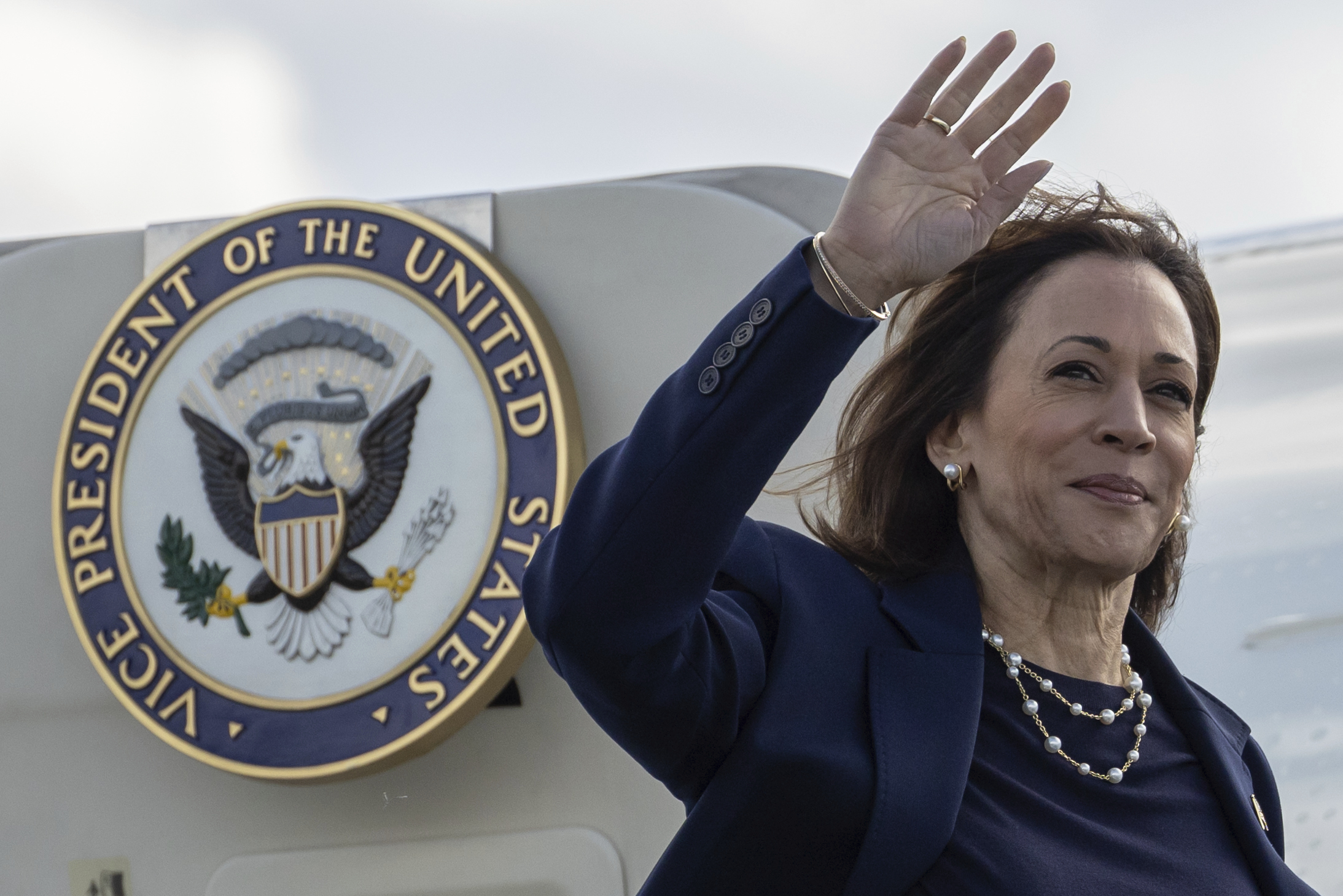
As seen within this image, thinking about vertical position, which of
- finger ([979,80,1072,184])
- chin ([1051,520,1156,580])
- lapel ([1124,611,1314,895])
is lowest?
lapel ([1124,611,1314,895])

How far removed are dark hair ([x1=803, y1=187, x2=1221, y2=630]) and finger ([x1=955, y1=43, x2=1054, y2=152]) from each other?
0.29m

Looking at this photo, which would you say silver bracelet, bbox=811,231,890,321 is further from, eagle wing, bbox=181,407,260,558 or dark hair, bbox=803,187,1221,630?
eagle wing, bbox=181,407,260,558

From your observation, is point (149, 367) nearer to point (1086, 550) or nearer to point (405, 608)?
point (405, 608)

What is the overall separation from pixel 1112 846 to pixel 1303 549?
1892 mm

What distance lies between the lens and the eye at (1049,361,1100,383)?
4.23 ft

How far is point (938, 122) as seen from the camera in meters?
1.09

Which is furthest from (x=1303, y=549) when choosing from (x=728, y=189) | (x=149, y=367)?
(x=149, y=367)

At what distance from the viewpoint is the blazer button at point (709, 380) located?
940 millimetres

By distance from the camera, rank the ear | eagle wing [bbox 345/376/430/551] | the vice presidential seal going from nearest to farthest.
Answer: the ear
the vice presidential seal
eagle wing [bbox 345/376/430/551]

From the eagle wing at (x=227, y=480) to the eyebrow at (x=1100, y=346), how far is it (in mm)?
2293

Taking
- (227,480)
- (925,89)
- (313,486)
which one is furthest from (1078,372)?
(227,480)

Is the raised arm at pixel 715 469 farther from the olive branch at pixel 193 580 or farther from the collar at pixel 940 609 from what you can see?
the olive branch at pixel 193 580

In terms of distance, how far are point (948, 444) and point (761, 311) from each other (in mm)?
500

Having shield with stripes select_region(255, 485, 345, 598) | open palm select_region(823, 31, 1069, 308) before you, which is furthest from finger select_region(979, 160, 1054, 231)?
shield with stripes select_region(255, 485, 345, 598)
